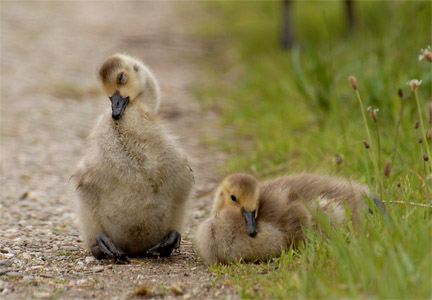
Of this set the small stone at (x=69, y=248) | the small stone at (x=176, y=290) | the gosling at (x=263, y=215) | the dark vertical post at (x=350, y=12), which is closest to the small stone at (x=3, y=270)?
the small stone at (x=69, y=248)

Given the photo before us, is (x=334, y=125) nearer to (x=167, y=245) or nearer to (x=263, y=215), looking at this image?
(x=263, y=215)

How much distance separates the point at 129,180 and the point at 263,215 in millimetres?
848

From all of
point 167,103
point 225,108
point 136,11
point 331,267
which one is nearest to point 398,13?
point 225,108

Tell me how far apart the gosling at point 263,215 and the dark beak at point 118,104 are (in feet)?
2.61

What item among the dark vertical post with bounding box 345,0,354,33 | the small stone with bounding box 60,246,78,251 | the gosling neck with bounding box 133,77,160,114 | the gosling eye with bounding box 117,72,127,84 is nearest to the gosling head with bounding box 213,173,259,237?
the gosling neck with bounding box 133,77,160,114

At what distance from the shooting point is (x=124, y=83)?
461 cm

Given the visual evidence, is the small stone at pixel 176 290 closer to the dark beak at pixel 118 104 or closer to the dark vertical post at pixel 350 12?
the dark beak at pixel 118 104

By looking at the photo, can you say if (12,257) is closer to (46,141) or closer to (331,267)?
(331,267)

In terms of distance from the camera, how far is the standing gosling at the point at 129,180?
4379mm

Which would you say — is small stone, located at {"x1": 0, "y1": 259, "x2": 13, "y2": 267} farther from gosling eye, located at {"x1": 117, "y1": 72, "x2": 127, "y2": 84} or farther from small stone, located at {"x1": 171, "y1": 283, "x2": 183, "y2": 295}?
gosling eye, located at {"x1": 117, "y1": 72, "x2": 127, "y2": 84}

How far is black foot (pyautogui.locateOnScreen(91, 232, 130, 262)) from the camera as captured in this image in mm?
4410

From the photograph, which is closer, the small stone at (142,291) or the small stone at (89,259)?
the small stone at (142,291)

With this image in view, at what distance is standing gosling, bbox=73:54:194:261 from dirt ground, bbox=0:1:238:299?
0.17 metres

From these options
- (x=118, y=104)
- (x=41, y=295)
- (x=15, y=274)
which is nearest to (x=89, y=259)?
(x=15, y=274)
